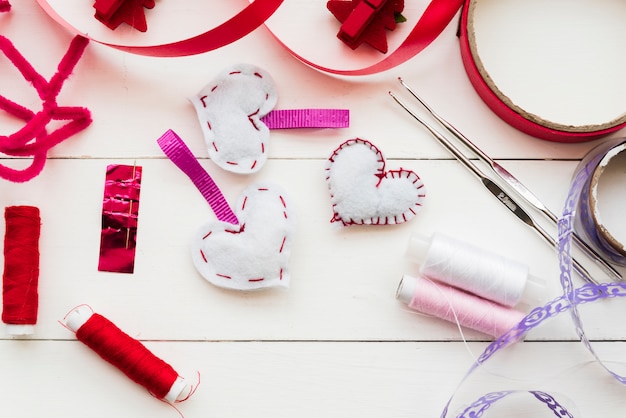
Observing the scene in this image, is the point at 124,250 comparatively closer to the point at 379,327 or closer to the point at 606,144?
the point at 379,327

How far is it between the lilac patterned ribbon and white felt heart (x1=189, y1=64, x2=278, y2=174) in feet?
1.44

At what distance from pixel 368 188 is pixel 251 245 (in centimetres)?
19

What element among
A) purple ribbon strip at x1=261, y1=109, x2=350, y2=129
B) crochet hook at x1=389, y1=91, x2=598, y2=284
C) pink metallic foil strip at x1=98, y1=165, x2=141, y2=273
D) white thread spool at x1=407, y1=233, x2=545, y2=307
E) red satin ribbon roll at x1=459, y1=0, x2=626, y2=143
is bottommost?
pink metallic foil strip at x1=98, y1=165, x2=141, y2=273

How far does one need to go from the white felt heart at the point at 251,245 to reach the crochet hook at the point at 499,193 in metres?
0.25

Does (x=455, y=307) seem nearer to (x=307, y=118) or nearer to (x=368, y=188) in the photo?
(x=368, y=188)

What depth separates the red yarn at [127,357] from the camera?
0.92m

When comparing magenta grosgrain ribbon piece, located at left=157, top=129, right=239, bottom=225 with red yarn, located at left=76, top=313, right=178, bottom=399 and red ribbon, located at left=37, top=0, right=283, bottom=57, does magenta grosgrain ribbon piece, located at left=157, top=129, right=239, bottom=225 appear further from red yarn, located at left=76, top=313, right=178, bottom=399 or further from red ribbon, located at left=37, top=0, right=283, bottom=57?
red yarn, located at left=76, top=313, right=178, bottom=399

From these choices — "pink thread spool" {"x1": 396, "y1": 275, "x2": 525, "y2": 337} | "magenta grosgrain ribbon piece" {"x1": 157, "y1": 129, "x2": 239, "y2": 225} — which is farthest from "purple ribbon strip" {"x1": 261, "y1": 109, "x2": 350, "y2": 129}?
"pink thread spool" {"x1": 396, "y1": 275, "x2": 525, "y2": 337}

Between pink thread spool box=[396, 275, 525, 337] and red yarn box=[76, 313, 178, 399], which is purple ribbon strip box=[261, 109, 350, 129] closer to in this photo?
pink thread spool box=[396, 275, 525, 337]

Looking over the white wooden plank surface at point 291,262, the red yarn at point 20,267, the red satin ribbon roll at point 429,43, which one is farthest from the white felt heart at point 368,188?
the red yarn at point 20,267

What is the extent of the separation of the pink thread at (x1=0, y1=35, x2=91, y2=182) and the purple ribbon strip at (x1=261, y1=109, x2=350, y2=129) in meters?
0.28

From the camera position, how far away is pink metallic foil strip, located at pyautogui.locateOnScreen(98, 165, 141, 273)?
96cm

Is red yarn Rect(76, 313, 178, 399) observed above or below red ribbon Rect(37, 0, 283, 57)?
below

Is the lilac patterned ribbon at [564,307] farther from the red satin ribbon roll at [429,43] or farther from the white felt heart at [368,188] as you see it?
the white felt heart at [368,188]
